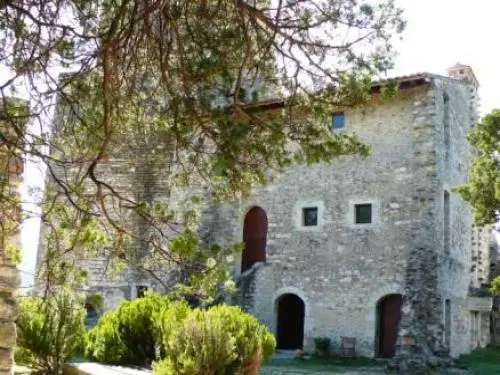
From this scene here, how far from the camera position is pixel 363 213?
17031mm

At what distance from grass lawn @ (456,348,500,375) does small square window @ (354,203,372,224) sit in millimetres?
4229

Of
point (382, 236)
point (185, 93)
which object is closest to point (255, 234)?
point (382, 236)

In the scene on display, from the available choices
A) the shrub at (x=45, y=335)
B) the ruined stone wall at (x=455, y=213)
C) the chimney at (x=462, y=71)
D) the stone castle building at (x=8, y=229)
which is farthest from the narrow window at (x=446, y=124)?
the stone castle building at (x=8, y=229)

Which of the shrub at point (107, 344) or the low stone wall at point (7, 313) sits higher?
the low stone wall at point (7, 313)

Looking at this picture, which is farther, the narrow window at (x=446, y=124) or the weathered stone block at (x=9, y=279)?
the narrow window at (x=446, y=124)

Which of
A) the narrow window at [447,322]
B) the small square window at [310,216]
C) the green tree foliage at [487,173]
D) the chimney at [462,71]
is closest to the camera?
the green tree foliage at [487,173]

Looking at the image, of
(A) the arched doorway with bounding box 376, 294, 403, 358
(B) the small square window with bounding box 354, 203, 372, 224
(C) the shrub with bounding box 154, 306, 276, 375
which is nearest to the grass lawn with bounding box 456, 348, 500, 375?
(A) the arched doorway with bounding box 376, 294, 403, 358

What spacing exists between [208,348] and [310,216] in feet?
37.0

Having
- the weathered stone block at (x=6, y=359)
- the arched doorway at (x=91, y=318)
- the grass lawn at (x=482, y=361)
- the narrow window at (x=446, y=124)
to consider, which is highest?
the narrow window at (x=446, y=124)

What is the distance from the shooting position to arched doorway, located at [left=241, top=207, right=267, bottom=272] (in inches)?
767

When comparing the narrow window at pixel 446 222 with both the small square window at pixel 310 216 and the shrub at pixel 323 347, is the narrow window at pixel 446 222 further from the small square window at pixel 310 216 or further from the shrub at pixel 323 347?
the shrub at pixel 323 347

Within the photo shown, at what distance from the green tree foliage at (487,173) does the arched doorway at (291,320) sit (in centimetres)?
653

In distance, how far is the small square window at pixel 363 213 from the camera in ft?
55.5

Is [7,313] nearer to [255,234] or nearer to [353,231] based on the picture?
[353,231]
